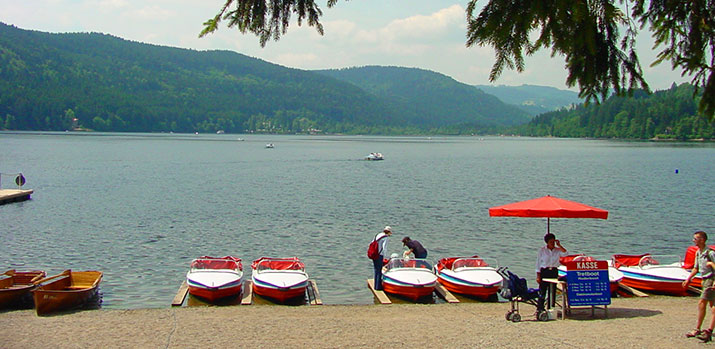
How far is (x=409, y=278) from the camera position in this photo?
1959 centimetres

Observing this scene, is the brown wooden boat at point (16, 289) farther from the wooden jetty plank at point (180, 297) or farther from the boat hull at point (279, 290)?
the boat hull at point (279, 290)

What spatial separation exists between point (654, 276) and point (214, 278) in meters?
13.6

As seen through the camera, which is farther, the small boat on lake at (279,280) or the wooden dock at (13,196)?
the wooden dock at (13,196)

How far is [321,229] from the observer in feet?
124

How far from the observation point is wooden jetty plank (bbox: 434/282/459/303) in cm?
1895

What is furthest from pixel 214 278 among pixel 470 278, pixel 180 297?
pixel 470 278

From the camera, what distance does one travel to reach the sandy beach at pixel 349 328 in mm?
12578

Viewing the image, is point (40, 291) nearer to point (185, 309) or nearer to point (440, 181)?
point (185, 309)

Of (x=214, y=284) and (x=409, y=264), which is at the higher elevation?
(x=409, y=264)

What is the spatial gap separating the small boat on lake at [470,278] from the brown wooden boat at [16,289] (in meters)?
12.2

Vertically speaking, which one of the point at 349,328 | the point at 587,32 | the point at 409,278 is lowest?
the point at 409,278

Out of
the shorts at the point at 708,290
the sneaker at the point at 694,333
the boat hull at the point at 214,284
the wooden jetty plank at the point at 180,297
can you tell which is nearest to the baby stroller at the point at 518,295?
the sneaker at the point at 694,333

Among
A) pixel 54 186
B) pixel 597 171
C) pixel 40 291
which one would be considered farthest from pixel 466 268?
pixel 597 171

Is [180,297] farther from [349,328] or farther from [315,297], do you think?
[349,328]
